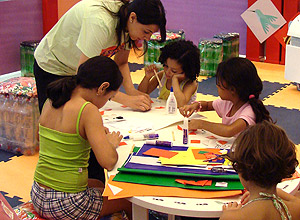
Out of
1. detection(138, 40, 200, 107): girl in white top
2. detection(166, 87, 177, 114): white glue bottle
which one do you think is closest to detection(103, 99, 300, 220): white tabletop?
detection(166, 87, 177, 114): white glue bottle

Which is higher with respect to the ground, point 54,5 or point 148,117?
point 54,5

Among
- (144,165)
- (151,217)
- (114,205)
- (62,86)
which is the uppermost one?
(62,86)

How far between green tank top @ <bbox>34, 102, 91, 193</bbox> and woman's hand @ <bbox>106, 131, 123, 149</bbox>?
14 cm

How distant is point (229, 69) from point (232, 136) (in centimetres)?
34

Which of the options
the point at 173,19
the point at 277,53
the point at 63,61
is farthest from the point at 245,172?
the point at 173,19

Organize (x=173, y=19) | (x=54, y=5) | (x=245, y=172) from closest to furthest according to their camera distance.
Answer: (x=245, y=172) < (x=54, y=5) < (x=173, y=19)

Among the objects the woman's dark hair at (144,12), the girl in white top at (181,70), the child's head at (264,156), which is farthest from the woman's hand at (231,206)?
the girl in white top at (181,70)

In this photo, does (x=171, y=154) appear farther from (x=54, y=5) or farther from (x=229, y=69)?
(x=54, y=5)

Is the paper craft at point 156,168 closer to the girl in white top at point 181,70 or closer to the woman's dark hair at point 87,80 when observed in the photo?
the woman's dark hair at point 87,80

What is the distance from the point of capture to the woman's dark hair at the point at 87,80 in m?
2.30

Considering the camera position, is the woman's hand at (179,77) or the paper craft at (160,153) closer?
the paper craft at (160,153)

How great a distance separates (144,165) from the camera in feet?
7.19

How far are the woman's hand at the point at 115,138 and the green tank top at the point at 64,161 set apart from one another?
0.46 ft

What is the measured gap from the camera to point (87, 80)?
7.62 feet
